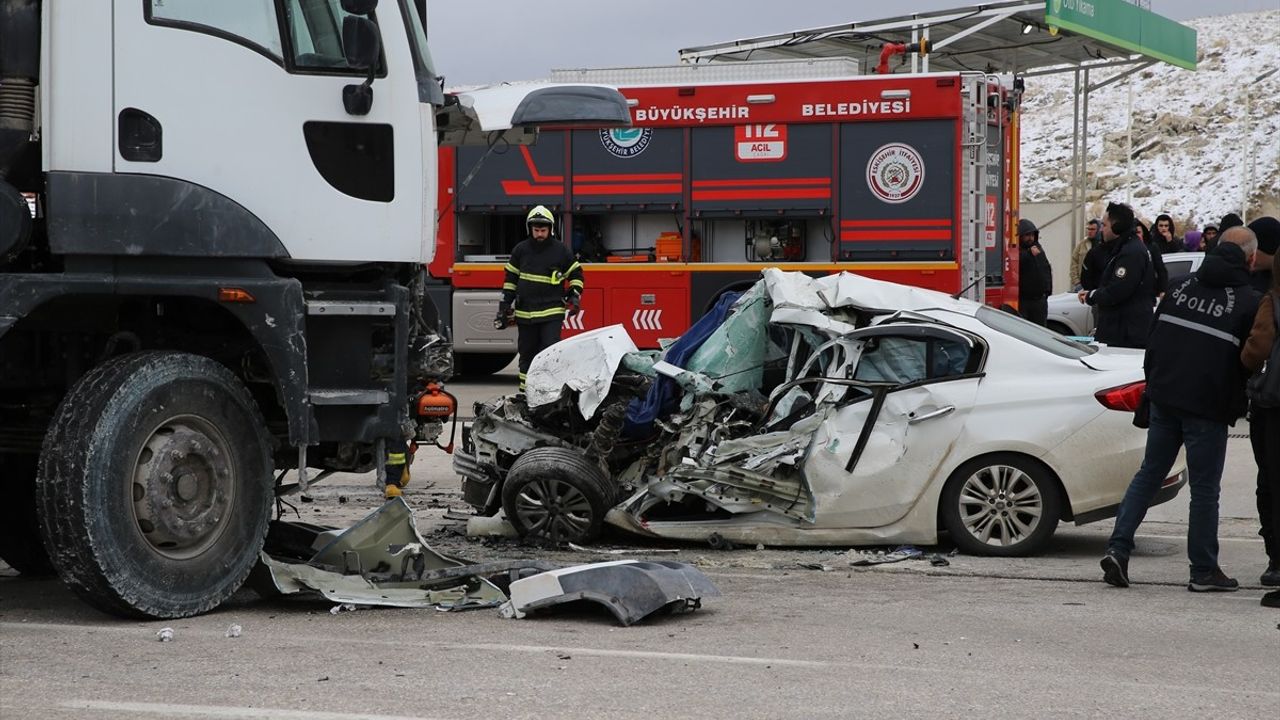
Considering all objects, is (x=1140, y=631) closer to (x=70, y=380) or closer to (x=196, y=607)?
(x=196, y=607)

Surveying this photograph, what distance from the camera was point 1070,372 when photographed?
8.45m

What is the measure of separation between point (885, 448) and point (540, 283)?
461cm

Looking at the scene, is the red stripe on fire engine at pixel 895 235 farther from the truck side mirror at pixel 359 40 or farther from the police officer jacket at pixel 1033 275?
the truck side mirror at pixel 359 40

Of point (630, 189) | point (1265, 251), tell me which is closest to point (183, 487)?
point (1265, 251)

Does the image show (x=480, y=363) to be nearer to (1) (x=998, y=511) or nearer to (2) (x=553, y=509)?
(2) (x=553, y=509)

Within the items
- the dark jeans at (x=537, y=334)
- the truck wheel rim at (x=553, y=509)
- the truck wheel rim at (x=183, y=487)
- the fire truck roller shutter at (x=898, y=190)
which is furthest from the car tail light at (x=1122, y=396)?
the fire truck roller shutter at (x=898, y=190)

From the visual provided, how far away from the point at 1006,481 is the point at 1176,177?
5525 centimetres

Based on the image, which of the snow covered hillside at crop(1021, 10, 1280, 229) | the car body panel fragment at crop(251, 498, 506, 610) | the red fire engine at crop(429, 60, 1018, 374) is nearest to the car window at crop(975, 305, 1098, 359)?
the car body panel fragment at crop(251, 498, 506, 610)

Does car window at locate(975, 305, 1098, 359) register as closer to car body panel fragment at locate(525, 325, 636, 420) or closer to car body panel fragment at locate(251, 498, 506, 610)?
car body panel fragment at locate(525, 325, 636, 420)

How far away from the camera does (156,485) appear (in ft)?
20.2

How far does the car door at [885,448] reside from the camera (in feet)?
27.2

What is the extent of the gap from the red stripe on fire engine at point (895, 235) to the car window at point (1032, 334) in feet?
24.7

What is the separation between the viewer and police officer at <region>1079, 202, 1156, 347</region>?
39.3 feet

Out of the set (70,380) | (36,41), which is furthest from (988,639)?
(36,41)
